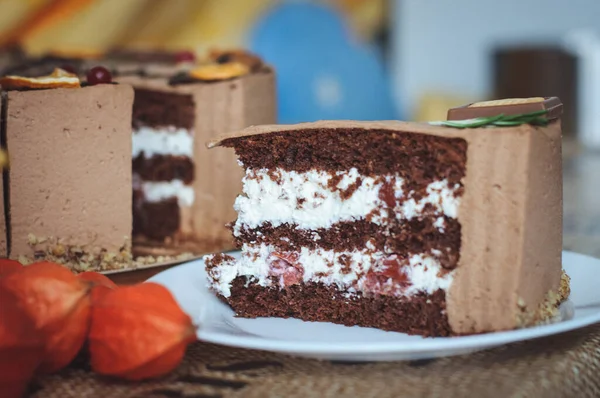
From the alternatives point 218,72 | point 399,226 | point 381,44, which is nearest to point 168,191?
point 218,72

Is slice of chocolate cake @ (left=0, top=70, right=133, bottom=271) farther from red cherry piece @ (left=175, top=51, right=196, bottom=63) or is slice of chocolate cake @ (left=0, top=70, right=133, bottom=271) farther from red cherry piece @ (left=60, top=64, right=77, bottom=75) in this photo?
red cherry piece @ (left=175, top=51, right=196, bottom=63)

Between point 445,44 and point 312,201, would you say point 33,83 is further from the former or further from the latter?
point 445,44

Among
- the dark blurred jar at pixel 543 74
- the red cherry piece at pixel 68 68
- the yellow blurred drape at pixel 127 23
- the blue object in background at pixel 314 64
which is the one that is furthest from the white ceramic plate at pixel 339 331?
the dark blurred jar at pixel 543 74

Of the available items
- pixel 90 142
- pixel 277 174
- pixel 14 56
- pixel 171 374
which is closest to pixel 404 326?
pixel 277 174

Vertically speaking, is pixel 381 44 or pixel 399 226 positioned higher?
pixel 381 44

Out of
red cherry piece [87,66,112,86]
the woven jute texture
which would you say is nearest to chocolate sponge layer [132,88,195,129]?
red cherry piece [87,66,112,86]

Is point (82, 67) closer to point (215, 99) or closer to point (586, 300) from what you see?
point (215, 99)
